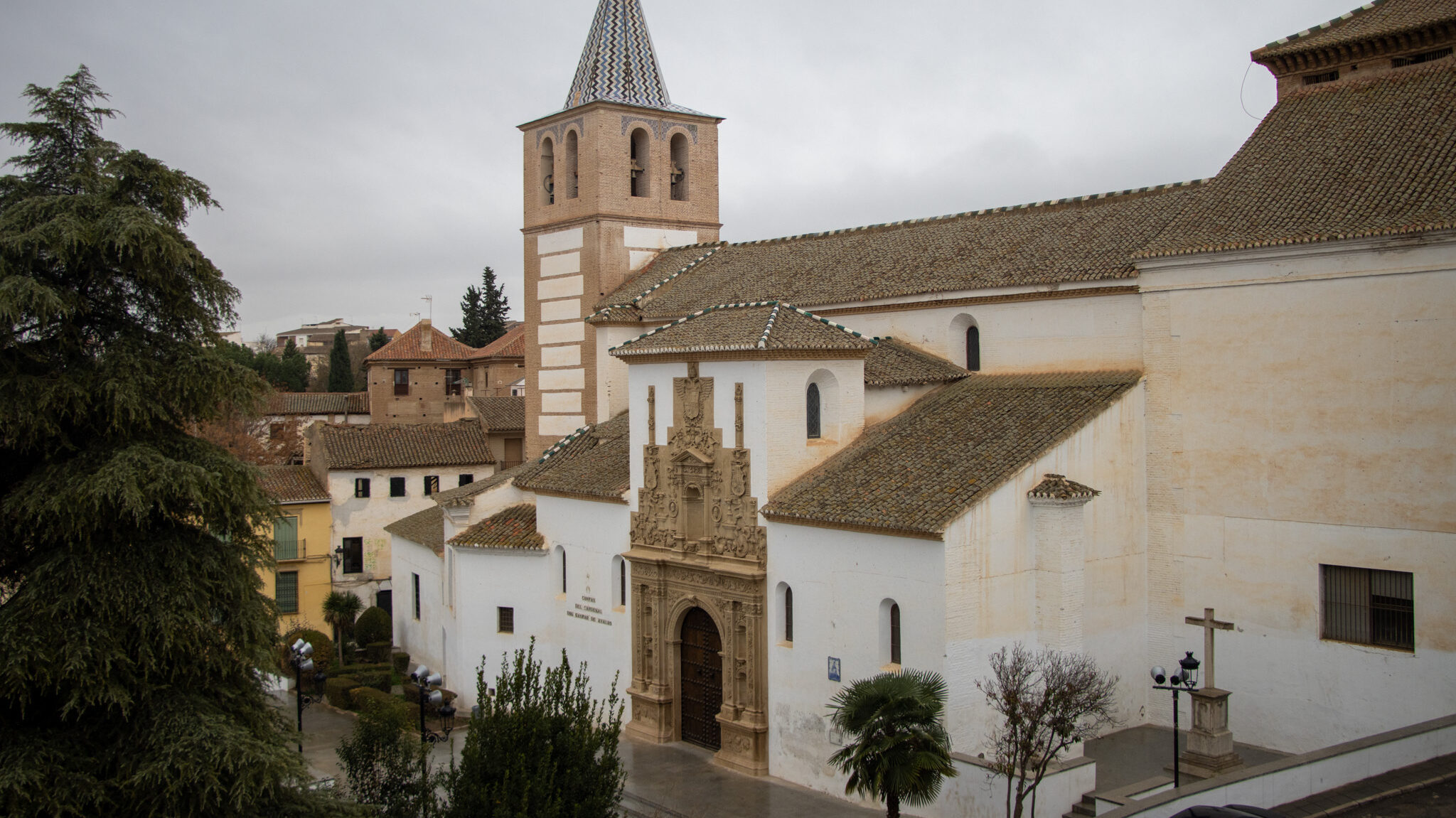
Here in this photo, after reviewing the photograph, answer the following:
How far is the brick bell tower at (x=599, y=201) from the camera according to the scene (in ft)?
93.8

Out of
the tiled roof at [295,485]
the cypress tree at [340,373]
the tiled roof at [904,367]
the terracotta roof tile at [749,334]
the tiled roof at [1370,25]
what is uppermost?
the tiled roof at [1370,25]

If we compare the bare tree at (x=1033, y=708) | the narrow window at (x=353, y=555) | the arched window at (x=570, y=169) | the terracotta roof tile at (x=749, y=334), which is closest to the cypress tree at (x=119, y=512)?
the bare tree at (x=1033, y=708)

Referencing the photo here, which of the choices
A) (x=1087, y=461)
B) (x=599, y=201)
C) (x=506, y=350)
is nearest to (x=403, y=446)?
(x=599, y=201)

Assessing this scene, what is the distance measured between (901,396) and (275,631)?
11.9m

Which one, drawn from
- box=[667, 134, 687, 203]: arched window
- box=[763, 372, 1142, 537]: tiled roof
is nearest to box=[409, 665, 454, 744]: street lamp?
box=[763, 372, 1142, 537]: tiled roof

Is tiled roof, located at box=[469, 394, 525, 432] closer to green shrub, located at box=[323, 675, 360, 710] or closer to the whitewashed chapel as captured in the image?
green shrub, located at box=[323, 675, 360, 710]

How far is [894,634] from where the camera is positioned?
17.3 metres

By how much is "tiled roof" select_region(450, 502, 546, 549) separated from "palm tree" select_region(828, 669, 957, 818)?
11.9 metres

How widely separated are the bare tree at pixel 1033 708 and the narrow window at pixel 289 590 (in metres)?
23.6

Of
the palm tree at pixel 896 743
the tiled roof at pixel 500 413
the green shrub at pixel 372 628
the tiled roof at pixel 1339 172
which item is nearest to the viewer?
the palm tree at pixel 896 743

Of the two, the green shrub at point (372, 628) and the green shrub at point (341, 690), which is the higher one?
the green shrub at point (372, 628)

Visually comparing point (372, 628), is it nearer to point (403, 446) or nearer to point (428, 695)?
point (403, 446)

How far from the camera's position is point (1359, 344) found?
668 inches

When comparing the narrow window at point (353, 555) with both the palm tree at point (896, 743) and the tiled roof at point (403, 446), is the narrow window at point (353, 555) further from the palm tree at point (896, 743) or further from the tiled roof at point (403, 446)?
the palm tree at point (896, 743)
